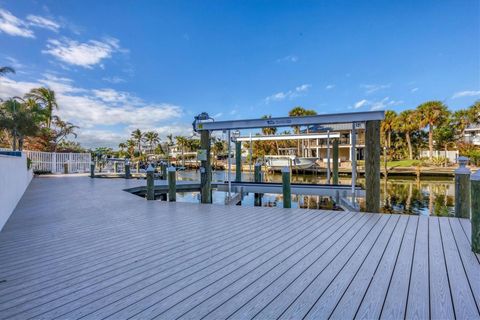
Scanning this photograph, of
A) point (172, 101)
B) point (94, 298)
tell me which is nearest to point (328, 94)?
point (172, 101)

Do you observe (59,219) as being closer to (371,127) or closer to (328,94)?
(371,127)

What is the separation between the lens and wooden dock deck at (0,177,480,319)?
1966mm

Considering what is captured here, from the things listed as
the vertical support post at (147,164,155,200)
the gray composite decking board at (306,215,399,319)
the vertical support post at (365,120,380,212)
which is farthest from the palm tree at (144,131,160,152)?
the gray composite decking board at (306,215,399,319)

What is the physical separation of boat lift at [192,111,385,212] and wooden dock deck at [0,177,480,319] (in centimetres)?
93

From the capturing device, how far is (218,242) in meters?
3.69

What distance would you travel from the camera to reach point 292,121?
6.81 meters

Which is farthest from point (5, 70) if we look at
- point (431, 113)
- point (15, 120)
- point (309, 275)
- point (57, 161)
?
point (431, 113)

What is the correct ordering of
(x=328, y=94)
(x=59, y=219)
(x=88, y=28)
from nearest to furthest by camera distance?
(x=59, y=219) → (x=88, y=28) → (x=328, y=94)

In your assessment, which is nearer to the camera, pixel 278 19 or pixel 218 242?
pixel 218 242

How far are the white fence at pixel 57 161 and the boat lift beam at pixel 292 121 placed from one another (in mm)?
17239

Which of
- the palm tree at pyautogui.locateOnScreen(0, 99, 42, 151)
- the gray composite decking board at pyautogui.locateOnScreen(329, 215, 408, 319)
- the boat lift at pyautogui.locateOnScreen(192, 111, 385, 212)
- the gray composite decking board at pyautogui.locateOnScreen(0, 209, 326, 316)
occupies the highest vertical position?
the palm tree at pyautogui.locateOnScreen(0, 99, 42, 151)

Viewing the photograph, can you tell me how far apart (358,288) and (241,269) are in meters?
1.11

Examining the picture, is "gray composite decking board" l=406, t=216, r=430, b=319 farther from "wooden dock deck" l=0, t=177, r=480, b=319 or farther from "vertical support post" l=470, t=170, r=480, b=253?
"vertical support post" l=470, t=170, r=480, b=253

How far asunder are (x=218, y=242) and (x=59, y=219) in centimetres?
384
